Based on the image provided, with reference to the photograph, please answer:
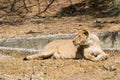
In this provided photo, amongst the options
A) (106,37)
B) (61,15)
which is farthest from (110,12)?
(106,37)

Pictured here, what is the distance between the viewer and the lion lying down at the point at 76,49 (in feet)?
30.5

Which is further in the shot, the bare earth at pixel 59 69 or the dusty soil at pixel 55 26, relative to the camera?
the dusty soil at pixel 55 26

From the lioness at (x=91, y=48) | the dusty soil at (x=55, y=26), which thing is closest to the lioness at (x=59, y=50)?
the lioness at (x=91, y=48)

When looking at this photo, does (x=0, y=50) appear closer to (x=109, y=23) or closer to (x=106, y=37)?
(x=106, y=37)

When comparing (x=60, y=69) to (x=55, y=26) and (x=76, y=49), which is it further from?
(x=55, y=26)

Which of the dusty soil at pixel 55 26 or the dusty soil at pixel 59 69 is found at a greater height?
the dusty soil at pixel 59 69

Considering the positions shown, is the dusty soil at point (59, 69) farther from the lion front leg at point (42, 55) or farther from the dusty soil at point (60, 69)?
the lion front leg at point (42, 55)

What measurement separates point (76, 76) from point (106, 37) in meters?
3.05

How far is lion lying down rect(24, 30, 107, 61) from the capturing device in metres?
9.30

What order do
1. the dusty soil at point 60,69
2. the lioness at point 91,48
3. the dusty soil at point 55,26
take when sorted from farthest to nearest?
the dusty soil at point 55,26, the lioness at point 91,48, the dusty soil at point 60,69

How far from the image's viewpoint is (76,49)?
31.5 feet

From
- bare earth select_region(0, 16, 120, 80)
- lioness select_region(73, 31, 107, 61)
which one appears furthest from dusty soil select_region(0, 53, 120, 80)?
lioness select_region(73, 31, 107, 61)

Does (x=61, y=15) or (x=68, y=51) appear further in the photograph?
(x=61, y=15)

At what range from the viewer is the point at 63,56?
962 centimetres
